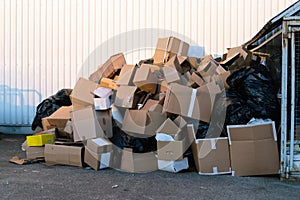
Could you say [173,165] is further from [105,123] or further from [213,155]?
[105,123]

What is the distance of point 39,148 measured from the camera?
5195 millimetres

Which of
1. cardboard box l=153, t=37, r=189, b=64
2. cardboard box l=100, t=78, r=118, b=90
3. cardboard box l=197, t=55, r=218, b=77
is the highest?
cardboard box l=153, t=37, r=189, b=64

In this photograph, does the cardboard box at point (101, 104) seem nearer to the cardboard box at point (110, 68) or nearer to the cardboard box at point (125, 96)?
the cardboard box at point (125, 96)

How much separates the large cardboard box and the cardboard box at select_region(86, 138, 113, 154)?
1054 millimetres

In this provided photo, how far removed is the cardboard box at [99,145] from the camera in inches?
184

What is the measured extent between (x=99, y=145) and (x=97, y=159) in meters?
0.17

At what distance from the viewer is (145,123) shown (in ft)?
15.9

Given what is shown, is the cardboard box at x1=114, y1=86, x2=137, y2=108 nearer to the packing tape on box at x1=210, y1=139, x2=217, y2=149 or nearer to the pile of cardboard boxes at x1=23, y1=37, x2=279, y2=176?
the pile of cardboard boxes at x1=23, y1=37, x2=279, y2=176

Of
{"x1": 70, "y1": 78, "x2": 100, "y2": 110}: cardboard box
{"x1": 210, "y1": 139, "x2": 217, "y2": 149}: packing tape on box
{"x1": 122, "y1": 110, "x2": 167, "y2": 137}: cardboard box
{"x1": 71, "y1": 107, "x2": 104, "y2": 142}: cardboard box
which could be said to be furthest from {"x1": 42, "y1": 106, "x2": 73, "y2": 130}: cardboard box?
{"x1": 210, "y1": 139, "x2": 217, "y2": 149}: packing tape on box

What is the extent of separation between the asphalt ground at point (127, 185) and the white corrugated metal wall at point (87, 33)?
8.86 ft

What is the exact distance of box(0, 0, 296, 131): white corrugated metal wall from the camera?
23.0ft

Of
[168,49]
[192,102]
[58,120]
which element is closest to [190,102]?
[192,102]

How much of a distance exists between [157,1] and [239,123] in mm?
3268

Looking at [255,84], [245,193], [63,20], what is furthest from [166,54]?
[245,193]
